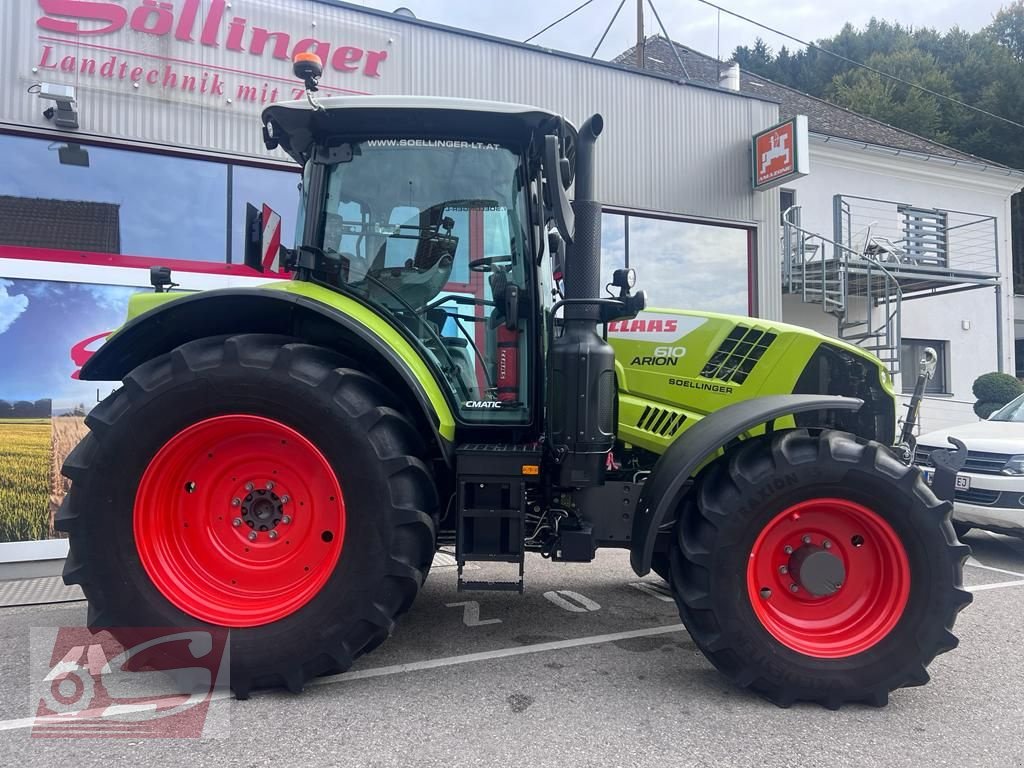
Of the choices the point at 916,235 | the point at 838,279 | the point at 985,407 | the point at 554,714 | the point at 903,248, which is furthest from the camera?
the point at 916,235

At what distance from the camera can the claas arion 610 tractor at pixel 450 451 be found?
2789 millimetres

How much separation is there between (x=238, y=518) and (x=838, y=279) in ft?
36.2

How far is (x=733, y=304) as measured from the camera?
9.38m

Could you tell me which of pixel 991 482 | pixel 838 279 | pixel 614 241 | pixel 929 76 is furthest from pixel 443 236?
pixel 929 76

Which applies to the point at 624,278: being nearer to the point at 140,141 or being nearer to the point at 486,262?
the point at 486,262

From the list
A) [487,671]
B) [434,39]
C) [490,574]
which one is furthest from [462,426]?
[434,39]

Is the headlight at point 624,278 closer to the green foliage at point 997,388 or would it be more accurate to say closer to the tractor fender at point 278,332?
the tractor fender at point 278,332

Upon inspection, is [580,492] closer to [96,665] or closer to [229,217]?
[96,665]

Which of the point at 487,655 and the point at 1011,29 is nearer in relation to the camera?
the point at 487,655

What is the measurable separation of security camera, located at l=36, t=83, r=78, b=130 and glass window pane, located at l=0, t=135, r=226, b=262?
0.23 metres

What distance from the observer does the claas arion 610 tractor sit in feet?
9.15

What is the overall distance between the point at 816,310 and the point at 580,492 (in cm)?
1127

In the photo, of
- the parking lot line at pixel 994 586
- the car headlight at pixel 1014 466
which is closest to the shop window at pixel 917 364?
the car headlight at pixel 1014 466

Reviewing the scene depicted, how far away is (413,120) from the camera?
315 centimetres
